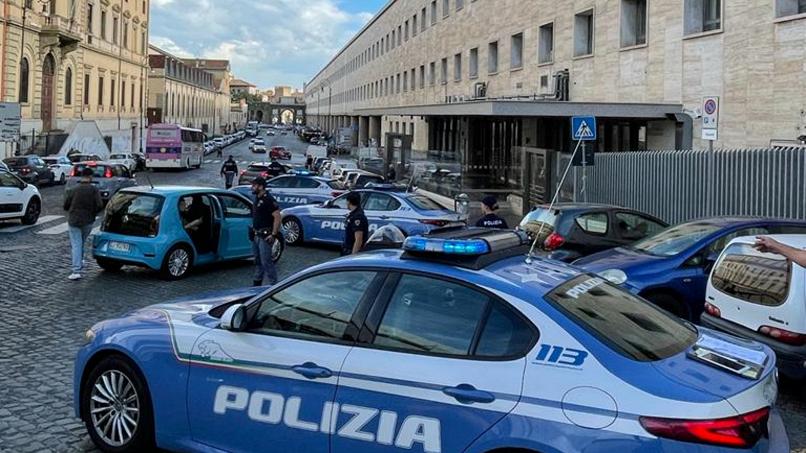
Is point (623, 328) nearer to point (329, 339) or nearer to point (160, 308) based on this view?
point (329, 339)

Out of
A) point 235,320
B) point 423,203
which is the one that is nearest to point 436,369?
point 235,320

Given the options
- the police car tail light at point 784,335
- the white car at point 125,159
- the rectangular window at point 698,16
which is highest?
the rectangular window at point 698,16

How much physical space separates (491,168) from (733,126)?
15524 mm

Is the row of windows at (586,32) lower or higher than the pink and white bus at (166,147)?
higher

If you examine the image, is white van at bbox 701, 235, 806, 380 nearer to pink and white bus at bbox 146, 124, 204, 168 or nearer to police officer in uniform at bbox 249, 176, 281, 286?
police officer in uniform at bbox 249, 176, 281, 286

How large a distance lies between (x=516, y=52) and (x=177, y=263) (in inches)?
852

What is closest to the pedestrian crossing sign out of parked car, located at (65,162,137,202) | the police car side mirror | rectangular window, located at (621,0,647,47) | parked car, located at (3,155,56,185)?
rectangular window, located at (621,0,647,47)

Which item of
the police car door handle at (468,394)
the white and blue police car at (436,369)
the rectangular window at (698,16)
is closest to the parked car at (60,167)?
the rectangular window at (698,16)

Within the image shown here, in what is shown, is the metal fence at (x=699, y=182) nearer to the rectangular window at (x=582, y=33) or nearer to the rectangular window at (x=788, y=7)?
the rectangular window at (x=788, y=7)

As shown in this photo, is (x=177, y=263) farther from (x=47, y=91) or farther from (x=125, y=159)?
(x=47, y=91)

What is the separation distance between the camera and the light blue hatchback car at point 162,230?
11508 mm

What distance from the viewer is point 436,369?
3.57m

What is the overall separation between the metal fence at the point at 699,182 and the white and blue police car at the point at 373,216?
15.3 feet

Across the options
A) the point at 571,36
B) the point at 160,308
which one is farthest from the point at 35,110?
the point at 160,308
